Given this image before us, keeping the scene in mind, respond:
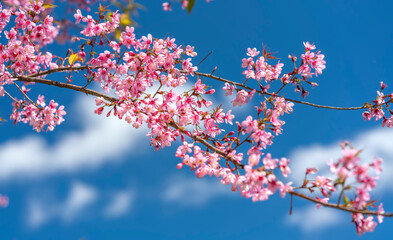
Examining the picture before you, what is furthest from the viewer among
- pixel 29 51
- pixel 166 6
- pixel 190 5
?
pixel 29 51

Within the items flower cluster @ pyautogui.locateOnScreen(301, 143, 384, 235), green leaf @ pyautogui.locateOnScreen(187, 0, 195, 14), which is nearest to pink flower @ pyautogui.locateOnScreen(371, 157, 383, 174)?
flower cluster @ pyautogui.locateOnScreen(301, 143, 384, 235)

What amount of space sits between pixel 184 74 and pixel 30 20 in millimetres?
2380

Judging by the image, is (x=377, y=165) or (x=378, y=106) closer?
(x=377, y=165)

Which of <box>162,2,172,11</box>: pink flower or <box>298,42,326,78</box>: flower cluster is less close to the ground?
<box>298,42,326,78</box>: flower cluster

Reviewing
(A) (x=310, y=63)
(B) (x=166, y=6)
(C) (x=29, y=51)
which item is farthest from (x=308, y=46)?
(C) (x=29, y=51)

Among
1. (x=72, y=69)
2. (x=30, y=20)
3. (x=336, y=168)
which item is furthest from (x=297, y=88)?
(x=30, y=20)

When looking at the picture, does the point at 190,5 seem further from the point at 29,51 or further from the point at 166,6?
the point at 29,51

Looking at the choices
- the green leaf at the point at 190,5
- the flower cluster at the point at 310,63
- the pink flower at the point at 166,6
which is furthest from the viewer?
the flower cluster at the point at 310,63

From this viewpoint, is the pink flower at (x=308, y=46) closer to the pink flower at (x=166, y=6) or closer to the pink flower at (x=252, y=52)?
the pink flower at (x=252, y=52)

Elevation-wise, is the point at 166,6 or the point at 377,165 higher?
the point at 166,6

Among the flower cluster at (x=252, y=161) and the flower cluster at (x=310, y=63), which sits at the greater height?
the flower cluster at (x=310, y=63)

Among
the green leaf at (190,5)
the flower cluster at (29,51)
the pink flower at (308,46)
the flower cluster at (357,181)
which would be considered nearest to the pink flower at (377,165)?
the flower cluster at (357,181)

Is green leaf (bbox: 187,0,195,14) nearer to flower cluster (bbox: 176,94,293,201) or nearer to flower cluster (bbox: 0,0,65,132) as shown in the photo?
flower cluster (bbox: 176,94,293,201)

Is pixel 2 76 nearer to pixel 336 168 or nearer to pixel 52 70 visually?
pixel 52 70
